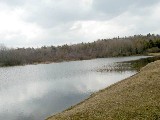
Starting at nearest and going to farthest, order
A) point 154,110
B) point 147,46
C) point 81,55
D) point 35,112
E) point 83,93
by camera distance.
Answer: 1. point 154,110
2. point 35,112
3. point 83,93
4. point 147,46
5. point 81,55

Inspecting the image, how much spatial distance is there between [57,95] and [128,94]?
15792mm

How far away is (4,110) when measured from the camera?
108ft

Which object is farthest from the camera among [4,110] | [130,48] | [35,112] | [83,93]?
[130,48]

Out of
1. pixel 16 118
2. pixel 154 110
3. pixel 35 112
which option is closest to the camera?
pixel 154 110

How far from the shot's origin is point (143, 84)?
29.5 m

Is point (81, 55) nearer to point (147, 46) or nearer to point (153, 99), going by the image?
point (147, 46)

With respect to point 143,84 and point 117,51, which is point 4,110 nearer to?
point 143,84

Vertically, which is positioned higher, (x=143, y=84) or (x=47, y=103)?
(x=143, y=84)

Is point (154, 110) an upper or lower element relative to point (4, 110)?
upper

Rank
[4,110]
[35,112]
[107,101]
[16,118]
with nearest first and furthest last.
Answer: [107,101] → [16,118] → [35,112] → [4,110]

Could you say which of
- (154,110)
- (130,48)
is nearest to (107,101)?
(154,110)

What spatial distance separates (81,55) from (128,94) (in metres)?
172

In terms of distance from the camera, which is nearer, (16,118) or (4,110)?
(16,118)

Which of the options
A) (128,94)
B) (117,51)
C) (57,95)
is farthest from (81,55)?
(128,94)
